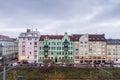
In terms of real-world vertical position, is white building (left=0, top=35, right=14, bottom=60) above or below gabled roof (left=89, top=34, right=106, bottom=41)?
below

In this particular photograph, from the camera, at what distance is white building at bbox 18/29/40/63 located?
293ft

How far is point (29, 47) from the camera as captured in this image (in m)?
89.6

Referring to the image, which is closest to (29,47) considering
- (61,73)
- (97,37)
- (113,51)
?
(97,37)

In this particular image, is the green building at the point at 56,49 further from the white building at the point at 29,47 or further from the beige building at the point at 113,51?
the beige building at the point at 113,51

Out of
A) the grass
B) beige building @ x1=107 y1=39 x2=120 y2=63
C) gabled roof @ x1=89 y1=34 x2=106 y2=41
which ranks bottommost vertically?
the grass

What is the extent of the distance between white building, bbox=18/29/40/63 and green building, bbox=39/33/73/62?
185 centimetres

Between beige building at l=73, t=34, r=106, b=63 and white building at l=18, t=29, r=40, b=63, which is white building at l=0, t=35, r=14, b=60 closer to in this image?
white building at l=18, t=29, r=40, b=63

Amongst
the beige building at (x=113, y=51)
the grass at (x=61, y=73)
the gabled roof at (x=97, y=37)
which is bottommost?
the grass at (x=61, y=73)

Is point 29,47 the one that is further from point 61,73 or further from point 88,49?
point 61,73

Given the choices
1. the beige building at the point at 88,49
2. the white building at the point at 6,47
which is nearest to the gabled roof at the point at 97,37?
the beige building at the point at 88,49

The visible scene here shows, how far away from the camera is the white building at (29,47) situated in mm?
89188

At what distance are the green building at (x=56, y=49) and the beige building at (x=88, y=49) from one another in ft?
6.98

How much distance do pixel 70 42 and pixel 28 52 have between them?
15120 millimetres

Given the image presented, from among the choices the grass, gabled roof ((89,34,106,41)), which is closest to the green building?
gabled roof ((89,34,106,41))
